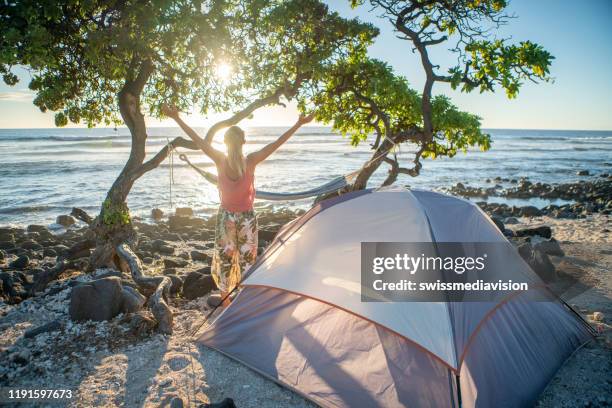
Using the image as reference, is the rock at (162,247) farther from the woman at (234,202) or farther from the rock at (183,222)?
the woman at (234,202)

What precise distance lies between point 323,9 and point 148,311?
5813 millimetres

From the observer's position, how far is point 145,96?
26.0 ft

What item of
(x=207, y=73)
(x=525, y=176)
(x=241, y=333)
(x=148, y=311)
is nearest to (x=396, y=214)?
(x=241, y=333)

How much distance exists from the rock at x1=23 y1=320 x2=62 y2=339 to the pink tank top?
2.54 meters

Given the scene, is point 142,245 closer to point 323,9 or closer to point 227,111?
point 227,111

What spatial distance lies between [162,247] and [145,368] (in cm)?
521

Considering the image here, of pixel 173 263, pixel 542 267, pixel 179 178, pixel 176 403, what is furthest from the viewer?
pixel 179 178

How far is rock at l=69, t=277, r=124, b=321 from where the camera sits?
507 cm

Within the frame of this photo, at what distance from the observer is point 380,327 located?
3.92 m

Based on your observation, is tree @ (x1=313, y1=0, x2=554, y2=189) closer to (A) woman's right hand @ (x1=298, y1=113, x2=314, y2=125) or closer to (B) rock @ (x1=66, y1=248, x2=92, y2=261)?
(A) woman's right hand @ (x1=298, y1=113, x2=314, y2=125)

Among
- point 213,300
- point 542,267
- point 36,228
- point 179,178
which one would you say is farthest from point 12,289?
point 179,178

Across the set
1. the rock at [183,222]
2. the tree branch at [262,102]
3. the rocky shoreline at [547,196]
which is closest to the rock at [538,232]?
the rocky shoreline at [547,196]

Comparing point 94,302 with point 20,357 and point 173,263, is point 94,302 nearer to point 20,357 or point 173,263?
point 20,357

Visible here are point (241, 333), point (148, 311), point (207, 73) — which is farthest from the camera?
point (207, 73)
